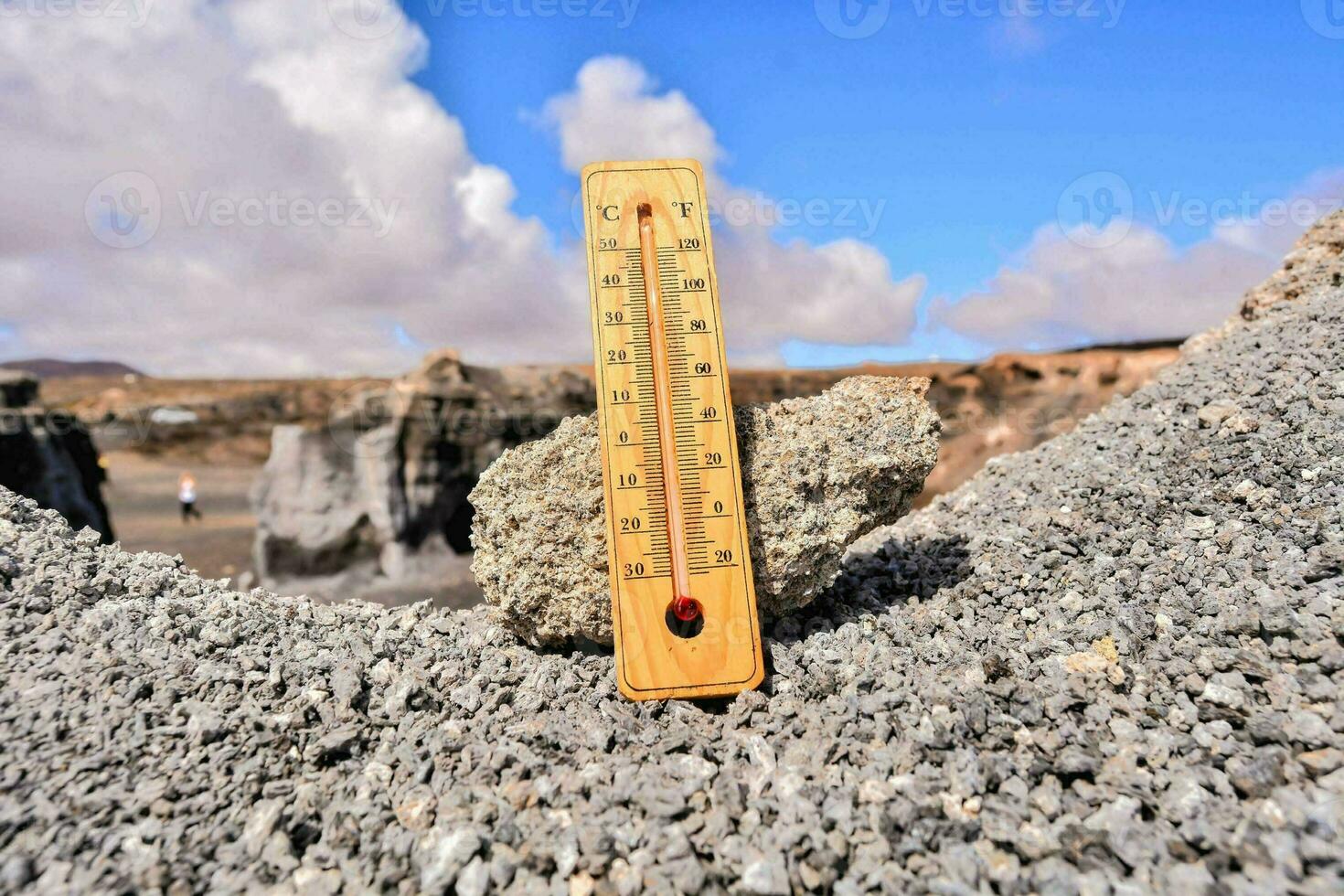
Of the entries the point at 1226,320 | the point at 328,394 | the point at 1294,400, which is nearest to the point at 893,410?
the point at 1294,400

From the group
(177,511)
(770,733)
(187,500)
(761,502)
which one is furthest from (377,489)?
(770,733)

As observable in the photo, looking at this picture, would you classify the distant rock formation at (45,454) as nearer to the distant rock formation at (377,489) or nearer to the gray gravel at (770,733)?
the distant rock formation at (377,489)

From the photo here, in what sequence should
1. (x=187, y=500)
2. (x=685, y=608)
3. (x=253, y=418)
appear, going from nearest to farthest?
(x=685, y=608), (x=187, y=500), (x=253, y=418)

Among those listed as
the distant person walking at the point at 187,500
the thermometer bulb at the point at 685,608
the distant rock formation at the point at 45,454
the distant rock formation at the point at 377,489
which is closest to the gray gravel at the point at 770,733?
Answer: the thermometer bulb at the point at 685,608

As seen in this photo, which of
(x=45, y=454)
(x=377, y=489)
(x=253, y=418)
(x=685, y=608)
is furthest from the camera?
(x=253, y=418)

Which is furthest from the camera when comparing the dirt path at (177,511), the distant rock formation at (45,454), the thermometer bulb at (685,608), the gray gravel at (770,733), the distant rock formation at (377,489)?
the dirt path at (177,511)

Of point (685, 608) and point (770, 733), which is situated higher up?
point (685, 608)

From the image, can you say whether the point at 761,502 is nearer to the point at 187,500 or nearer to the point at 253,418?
the point at 187,500
